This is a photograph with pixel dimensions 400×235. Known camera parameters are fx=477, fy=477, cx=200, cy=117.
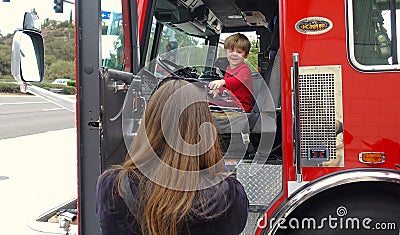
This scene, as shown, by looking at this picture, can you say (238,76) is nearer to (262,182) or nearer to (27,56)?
(262,182)

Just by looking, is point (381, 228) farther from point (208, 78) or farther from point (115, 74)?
point (208, 78)

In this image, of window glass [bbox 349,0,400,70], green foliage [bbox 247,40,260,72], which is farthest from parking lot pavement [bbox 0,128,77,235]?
window glass [bbox 349,0,400,70]

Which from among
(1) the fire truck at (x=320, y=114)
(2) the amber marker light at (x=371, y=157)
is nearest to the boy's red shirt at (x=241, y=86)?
(1) the fire truck at (x=320, y=114)

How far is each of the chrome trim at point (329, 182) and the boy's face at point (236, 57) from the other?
4.97 ft

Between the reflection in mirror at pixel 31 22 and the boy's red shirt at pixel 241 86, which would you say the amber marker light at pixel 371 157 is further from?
the reflection in mirror at pixel 31 22

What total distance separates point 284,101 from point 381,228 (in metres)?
0.83

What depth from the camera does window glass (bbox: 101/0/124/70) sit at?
297 centimetres

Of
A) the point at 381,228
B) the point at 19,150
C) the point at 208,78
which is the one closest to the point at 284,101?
the point at 381,228

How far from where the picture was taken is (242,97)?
3.58 meters

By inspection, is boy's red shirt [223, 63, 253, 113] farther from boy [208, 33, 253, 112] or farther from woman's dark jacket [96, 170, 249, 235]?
woman's dark jacket [96, 170, 249, 235]

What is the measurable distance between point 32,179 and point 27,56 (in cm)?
516

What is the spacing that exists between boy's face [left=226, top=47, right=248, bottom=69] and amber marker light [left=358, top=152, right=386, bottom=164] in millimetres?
1557

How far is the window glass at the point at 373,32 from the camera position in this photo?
7.90ft

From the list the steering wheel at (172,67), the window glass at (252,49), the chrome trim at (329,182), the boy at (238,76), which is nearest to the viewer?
the chrome trim at (329,182)
